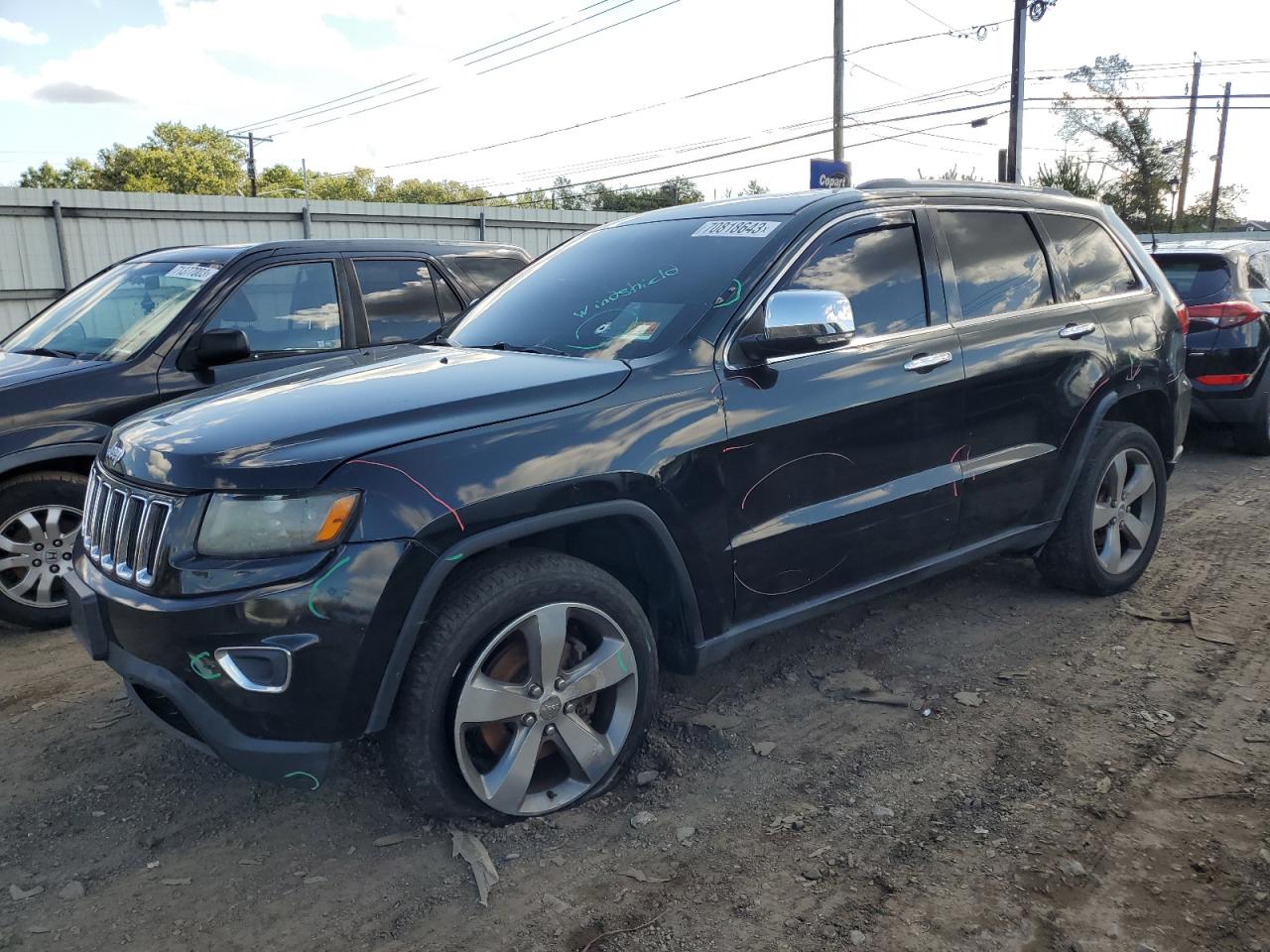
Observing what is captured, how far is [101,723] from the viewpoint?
3.88 meters

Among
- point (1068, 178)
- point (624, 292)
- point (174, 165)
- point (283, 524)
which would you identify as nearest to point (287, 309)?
point (624, 292)

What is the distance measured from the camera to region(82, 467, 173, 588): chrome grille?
2.77 meters

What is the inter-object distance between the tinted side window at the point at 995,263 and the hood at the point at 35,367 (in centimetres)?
405

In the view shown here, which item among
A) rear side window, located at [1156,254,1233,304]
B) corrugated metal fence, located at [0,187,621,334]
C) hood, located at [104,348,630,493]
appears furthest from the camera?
corrugated metal fence, located at [0,187,621,334]

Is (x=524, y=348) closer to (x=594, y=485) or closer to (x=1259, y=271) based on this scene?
(x=594, y=485)

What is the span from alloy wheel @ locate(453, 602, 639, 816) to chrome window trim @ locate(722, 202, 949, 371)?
1.02 meters

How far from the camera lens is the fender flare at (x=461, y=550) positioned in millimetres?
2709

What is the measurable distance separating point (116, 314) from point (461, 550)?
373cm

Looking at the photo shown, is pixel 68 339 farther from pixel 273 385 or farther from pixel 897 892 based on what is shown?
pixel 897 892

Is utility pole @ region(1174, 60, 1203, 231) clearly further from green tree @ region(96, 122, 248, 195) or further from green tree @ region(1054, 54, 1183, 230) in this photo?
green tree @ region(96, 122, 248, 195)

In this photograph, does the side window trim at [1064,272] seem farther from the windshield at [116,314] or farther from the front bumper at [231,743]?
the windshield at [116,314]

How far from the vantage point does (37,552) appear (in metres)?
4.86

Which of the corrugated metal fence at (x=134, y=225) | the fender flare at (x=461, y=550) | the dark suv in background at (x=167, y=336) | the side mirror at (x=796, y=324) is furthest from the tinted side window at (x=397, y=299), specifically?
the corrugated metal fence at (x=134, y=225)

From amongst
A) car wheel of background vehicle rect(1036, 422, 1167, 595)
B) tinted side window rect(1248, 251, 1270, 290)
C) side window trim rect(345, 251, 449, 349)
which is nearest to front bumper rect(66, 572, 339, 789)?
side window trim rect(345, 251, 449, 349)
